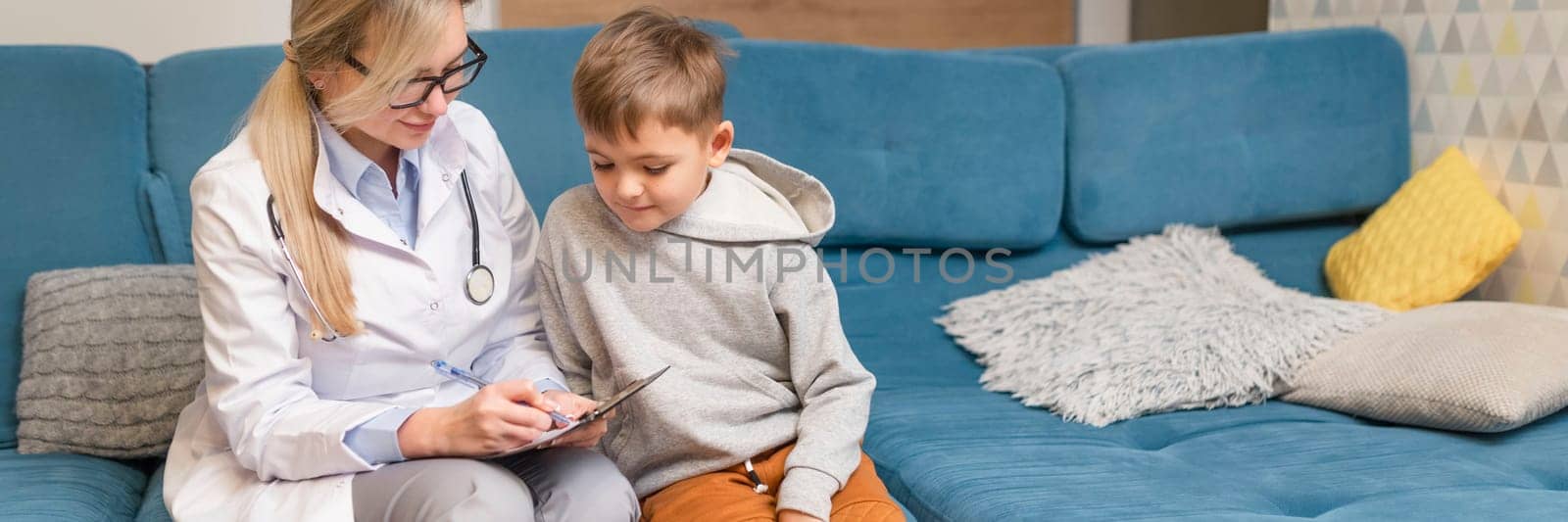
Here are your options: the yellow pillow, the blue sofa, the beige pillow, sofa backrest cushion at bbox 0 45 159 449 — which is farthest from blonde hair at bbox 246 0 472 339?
the yellow pillow

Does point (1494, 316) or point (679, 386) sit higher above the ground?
point (679, 386)

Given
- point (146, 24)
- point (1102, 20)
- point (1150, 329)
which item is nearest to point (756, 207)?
point (1150, 329)

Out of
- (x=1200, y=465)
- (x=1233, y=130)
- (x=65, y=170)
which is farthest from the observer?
(x=1233, y=130)

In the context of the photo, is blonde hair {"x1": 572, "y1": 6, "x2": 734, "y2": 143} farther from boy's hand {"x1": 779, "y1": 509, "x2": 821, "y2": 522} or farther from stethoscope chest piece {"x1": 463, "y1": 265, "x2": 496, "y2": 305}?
boy's hand {"x1": 779, "y1": 509, "x2": 821, "y2": 522}

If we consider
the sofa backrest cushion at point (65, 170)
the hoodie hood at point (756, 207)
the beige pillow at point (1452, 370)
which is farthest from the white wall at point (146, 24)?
the beige pillow at point (1452, 370)

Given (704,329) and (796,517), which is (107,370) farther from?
(796,517)

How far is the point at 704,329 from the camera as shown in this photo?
1.53 m

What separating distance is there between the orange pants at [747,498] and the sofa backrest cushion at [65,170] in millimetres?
896

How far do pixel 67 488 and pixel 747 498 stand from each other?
81 cm

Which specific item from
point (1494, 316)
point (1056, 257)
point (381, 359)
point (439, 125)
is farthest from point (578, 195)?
point (1494, 316)

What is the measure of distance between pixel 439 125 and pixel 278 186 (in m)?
0.21

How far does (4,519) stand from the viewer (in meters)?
1.44

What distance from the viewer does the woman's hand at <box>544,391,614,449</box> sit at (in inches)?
52.7

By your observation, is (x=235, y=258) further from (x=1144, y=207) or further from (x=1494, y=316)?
(x=1494, y=316)
